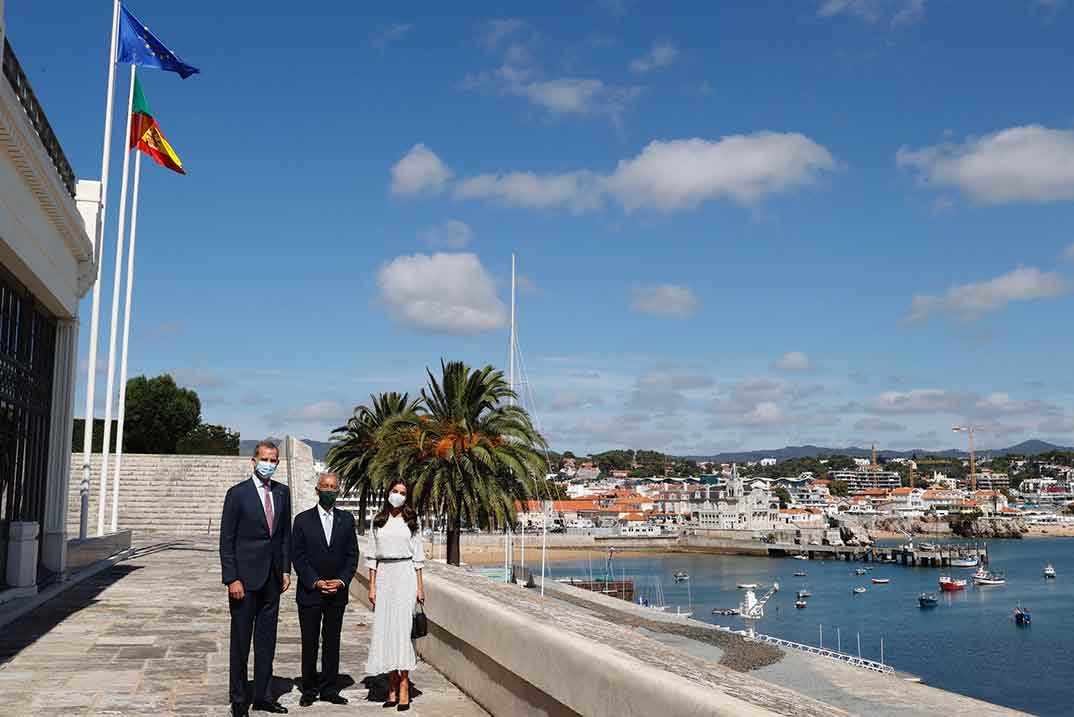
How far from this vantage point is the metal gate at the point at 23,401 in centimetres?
1319

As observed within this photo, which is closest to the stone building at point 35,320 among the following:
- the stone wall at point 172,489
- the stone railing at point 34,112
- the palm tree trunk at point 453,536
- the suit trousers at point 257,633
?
the stone railing at point 34,112

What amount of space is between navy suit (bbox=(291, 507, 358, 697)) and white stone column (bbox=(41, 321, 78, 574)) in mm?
10279

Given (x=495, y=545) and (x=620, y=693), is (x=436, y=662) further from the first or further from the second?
(x=495, y=545)

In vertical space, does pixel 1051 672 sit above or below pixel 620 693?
below

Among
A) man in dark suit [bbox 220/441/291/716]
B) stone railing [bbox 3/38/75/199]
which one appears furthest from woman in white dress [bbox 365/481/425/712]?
stone railing [bbox 3/38/75/199]

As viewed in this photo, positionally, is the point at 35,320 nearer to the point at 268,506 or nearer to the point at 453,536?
the point at 268,506

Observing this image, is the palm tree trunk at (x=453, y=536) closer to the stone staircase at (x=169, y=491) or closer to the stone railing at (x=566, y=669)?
A: the stone staircase at (x=169, y=491)

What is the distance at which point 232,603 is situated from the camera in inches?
275

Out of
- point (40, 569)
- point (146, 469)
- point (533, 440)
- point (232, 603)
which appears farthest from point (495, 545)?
point (232, 603)

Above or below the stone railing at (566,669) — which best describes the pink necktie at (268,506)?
above

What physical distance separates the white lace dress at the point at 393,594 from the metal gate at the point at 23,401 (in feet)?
27.0

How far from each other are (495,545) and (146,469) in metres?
100

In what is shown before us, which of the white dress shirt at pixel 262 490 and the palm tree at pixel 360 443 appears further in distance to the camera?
the palm tree at pixel 360 443

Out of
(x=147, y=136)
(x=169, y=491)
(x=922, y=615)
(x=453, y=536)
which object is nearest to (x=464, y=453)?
(x=453, y=536)
